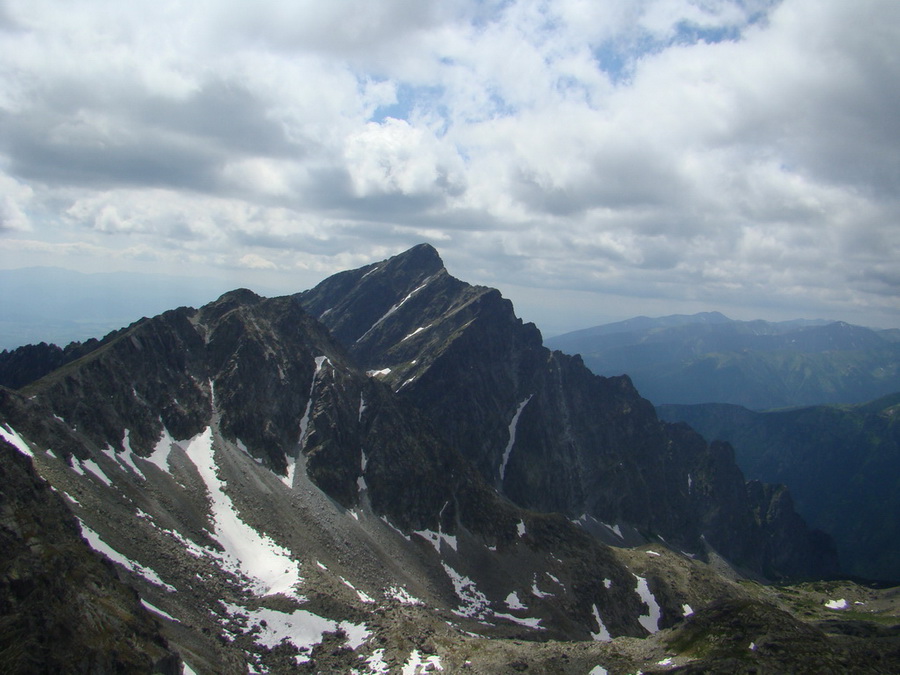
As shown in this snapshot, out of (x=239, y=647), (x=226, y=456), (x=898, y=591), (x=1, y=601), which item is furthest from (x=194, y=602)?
(x=898, y=591)

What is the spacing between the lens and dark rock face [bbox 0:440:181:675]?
4697 cm

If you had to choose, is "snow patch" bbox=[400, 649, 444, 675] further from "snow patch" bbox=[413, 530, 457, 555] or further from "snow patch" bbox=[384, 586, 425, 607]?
"snow patch" bbox=[413, 530, 457, 555]

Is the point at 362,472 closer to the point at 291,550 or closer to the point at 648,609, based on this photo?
the point at 291,550

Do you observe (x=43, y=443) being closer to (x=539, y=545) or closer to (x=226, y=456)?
(x=226, y=456)

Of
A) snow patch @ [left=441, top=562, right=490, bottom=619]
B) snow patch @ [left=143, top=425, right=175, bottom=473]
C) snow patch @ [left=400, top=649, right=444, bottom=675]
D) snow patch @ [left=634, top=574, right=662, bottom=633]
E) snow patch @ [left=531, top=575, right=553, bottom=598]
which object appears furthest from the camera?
snow patch @ [left=634, top=574, right=662, bottom=633]

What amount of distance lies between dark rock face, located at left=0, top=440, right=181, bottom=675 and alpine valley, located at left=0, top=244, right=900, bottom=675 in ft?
0.66

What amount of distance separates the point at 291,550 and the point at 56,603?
200ft

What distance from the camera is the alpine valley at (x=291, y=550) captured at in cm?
6334

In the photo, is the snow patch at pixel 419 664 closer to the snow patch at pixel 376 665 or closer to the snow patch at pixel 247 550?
the snow patch at pixel 376 665

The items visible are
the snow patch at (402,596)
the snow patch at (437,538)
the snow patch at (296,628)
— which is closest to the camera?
the snow patch at (296,628)

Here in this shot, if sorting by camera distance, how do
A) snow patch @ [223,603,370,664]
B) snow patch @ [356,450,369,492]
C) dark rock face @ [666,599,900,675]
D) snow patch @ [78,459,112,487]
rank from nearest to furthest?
dark rock face @ [666,599,900,675], snow patch @ [223,603,370,664], snow patch @ [78,459,112,487], snow patch @ [356,450,369,492]

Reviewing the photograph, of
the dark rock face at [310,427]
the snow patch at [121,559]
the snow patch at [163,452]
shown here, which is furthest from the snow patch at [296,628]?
the snow patch at [163,452]

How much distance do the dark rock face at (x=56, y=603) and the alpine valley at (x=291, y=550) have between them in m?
0.20

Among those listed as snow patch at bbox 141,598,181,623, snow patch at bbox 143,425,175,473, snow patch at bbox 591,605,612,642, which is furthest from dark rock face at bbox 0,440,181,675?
snow patch at bbox 591,605,612,642
